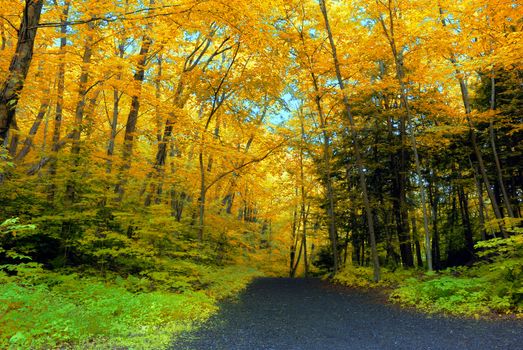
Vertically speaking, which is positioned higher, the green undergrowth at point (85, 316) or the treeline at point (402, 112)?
the treeline at point (402, 112)

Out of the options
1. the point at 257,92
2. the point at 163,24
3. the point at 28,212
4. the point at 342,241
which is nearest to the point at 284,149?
the point at 257,92

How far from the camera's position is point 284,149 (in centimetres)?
1434

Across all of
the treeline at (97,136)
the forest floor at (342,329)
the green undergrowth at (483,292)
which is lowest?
the forest floor at (342,329)

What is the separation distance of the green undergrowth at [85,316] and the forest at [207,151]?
1.2 inches

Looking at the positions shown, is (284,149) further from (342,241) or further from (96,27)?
(96,27)

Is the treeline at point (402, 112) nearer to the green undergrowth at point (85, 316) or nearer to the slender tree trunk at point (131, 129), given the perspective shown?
the slender tree trunk at point (131, 129)

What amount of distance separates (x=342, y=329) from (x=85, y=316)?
3985mm

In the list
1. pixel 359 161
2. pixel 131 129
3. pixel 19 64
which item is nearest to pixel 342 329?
pixel 359 161

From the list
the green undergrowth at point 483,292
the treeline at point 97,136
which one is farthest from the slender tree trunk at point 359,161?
the green undergrowth at point 483,292

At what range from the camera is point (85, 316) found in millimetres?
4461

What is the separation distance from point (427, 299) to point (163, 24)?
9.66m

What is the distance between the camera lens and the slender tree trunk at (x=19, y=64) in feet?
17.6

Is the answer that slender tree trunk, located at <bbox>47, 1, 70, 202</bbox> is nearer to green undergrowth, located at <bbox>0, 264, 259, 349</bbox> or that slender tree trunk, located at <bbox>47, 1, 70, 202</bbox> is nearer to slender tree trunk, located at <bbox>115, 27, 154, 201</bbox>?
slender tree trunk, located at <bbox>115, 27, 154, 201</bbox>

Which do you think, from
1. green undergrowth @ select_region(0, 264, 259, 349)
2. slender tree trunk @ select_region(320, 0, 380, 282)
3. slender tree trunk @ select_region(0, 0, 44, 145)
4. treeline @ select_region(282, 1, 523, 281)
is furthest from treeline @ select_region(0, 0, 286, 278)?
treeline @ select_region(282, 1, 523, 281)
